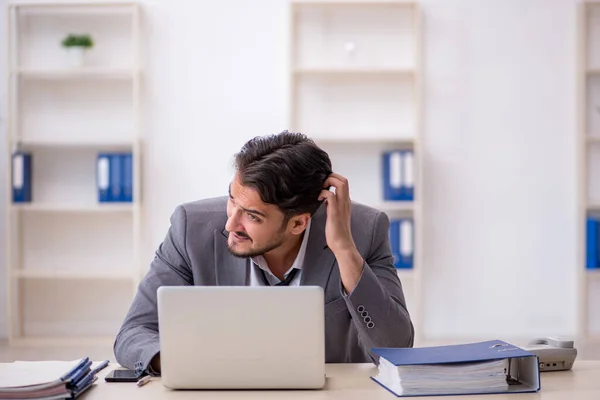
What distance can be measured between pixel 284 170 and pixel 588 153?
3.49 m

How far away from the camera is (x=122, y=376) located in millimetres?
1733

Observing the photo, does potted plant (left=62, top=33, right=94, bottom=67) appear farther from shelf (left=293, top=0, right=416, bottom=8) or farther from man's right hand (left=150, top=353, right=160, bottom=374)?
man's right hand (left=150, top=353, right=160, bottom=374)

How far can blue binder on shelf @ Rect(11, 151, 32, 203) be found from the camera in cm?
482

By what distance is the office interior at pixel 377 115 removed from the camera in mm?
4980

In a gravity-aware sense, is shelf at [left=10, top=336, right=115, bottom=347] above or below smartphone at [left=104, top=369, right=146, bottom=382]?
below

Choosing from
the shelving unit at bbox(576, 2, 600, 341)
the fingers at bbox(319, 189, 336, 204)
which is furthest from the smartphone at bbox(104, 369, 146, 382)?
the shelving unit at bbox(576, 2, 600, 341)

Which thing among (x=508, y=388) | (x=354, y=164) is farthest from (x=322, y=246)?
(x=354, y=164)

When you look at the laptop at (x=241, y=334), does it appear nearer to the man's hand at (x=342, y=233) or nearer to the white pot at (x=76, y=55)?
the man's hand at (x=342, y=233)

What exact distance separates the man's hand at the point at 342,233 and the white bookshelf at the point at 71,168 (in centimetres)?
311

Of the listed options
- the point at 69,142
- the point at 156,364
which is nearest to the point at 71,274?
the point at 69,142

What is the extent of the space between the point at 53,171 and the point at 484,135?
2656 millimetres

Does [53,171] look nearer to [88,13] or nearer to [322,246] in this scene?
[88,13]

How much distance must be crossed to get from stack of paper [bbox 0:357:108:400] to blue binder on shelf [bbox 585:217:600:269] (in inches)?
150

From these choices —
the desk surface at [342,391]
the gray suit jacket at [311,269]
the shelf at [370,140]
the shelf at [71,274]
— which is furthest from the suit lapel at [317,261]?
the shelf at [71,274]
